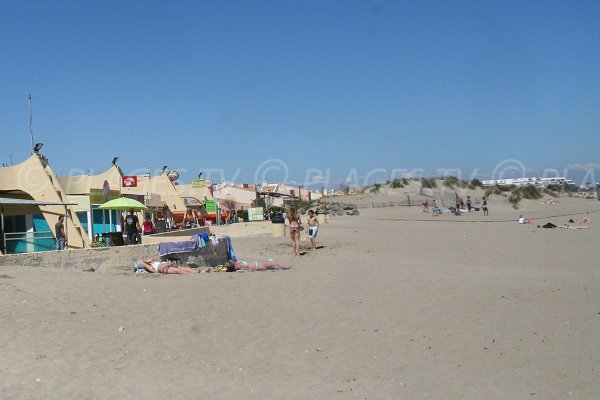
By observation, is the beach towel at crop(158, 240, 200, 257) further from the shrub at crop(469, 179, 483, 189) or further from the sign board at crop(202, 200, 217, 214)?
the shrub at crop(469, 179, 483, 189)

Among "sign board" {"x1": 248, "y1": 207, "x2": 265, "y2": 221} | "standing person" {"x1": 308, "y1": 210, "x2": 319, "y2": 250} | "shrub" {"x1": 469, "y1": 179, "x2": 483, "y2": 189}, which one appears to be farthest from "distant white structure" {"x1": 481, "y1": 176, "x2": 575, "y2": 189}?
"standing person" {"x1": 308, "y1": 210, "x2": 319, "y2": 250}

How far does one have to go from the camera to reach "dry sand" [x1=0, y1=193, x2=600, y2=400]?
5617mm

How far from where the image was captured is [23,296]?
8.84 metres

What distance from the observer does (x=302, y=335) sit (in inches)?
296

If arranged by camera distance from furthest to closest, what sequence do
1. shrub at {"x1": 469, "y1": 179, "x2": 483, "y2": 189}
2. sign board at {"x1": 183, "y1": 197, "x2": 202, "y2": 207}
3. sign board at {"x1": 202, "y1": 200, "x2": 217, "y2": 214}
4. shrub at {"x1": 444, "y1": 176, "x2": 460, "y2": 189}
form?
shrub at {"x1": 444, "y1": 176, "x2": 460, "y2": 189}, shrub at {"x1": 469, "y1": 179, "x2": 483, "y2": 189}, sign board at {"x1": 183, "y1": 197, "x2": 202, "y2": 207}, sign board at {"x1": 202, "y1": 200, "x2": 217, "y2": 214}

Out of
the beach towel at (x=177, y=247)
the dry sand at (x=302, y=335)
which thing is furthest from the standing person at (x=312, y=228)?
the dry sand at (x=302, y=335)

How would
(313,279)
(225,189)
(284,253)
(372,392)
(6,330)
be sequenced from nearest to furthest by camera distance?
(372,392) < (6,330) < (313,279) < (284,253) < (225,189)

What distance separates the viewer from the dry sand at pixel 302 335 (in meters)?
5.62

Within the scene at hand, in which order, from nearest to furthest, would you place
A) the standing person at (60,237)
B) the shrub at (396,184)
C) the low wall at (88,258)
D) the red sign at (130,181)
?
the low wall at (88,258)
the standing person at (60,237)
the red sign at (130,181)
the shrub at (396,184)

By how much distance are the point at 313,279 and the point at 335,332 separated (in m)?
4.40

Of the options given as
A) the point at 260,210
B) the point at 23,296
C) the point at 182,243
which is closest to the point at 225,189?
the point at 260,210

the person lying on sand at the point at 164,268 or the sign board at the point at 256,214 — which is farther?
the sign board at the point at 256,214

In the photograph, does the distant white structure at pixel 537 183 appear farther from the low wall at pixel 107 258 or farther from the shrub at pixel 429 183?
the low wall at pixel 107 258

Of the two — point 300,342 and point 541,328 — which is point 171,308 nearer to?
point 300,342
